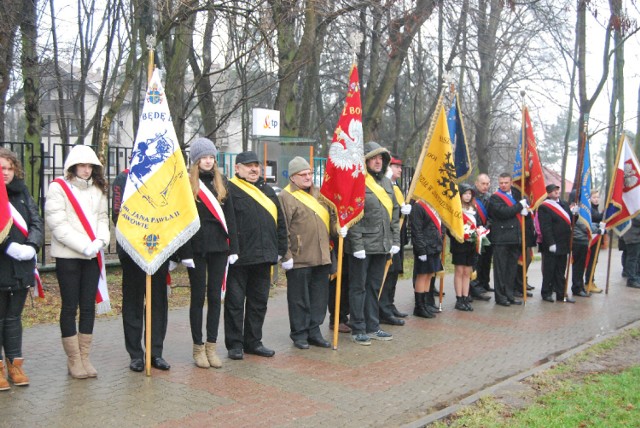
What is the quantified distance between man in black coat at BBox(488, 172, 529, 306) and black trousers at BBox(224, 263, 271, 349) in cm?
505

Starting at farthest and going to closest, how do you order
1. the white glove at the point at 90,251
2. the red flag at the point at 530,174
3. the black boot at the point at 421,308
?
the red flag at the point at 530,174 < the black boot at the point at 421,308 < the white glove at the point at 90,251

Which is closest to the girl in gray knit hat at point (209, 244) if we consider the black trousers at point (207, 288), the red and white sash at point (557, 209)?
the black trousers at point (207, 288)

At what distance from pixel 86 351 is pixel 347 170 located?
130 inches

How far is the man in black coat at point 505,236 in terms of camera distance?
11.0 meters

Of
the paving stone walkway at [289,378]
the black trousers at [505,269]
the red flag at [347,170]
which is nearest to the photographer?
the paving stone walkway at [289,378]

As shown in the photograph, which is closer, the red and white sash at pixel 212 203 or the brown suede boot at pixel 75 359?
the brown suede boot at pixel 75 359

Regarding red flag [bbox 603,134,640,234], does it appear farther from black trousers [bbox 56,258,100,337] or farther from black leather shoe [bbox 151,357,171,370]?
black trousers [bbox 56,258,100,337]

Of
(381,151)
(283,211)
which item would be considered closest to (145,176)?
(283,211)

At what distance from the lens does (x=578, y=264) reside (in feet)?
41.7

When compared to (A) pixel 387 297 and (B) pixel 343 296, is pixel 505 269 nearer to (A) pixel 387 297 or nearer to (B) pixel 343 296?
(A) pixel 387 297

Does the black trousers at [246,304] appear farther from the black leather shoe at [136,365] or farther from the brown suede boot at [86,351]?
the brown suede boot at [86,351]

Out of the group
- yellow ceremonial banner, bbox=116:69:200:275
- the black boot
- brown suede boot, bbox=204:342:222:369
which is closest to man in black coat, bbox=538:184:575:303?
the black boot

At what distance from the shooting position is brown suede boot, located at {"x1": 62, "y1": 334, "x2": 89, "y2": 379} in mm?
6243

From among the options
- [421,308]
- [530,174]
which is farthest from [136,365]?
[530,174]
